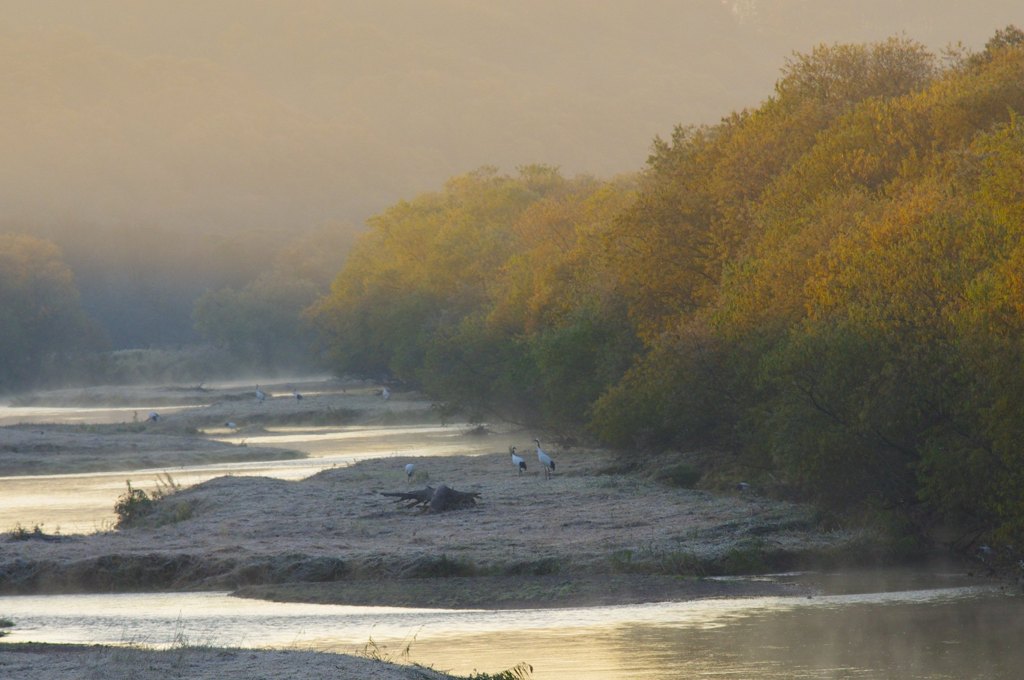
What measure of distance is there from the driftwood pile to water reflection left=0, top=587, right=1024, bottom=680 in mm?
9603

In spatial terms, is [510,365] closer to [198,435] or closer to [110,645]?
[198,435]

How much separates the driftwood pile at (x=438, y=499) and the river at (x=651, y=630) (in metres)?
9.25

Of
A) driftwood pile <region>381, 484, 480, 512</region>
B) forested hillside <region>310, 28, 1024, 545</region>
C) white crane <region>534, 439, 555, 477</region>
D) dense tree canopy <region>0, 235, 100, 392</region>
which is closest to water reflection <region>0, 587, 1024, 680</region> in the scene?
forested hillside <region>310, 28, 1024, 545</region>

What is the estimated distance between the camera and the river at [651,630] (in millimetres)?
20750

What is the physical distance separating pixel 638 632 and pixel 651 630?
25 cm

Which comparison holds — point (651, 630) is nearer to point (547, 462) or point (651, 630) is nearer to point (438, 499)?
point (438, 499)

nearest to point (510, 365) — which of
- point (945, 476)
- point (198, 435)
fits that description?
point (198, 435)

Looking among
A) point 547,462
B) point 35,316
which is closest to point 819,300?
point 547,462

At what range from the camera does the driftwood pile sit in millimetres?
37031

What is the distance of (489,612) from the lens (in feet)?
84.2

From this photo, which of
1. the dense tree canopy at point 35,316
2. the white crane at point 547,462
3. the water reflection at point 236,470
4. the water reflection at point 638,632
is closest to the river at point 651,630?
the water reflection at point 638,632

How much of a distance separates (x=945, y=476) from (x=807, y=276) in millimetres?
10597

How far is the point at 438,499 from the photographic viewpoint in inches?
1458

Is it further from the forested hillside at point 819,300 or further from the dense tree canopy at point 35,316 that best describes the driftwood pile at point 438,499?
the dense tree canopy at point 35,316
